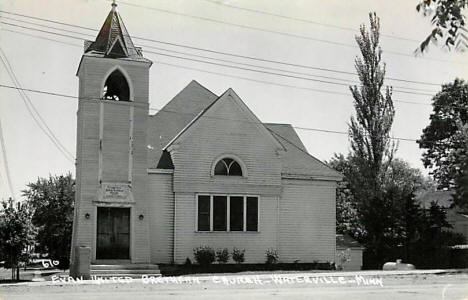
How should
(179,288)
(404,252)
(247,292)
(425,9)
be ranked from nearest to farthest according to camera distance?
1. (425,9)
2. (247,292)
3. (179,288)
4. (404,252)

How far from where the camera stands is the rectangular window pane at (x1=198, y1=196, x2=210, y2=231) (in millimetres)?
29703

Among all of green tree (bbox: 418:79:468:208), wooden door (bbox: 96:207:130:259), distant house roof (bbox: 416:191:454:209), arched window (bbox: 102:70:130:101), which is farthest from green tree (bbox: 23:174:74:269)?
distant house roof (bbox: 416:191:454:209)

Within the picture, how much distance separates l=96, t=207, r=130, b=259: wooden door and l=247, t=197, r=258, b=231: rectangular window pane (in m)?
5.37

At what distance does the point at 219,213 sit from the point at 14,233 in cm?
853

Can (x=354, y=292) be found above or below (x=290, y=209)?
below

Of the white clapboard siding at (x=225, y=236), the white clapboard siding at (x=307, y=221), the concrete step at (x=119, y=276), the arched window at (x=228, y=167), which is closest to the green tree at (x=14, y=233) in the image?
the concrete step at (x=119, y=276)

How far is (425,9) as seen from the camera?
685 cm

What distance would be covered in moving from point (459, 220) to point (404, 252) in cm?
3281

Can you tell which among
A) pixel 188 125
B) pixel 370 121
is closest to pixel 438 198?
pixel 370 121

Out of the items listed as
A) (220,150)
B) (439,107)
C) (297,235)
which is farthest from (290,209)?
(439,107)

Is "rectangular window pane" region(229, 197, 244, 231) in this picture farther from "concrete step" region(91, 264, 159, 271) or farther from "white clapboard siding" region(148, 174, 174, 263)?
"concrete step" region(91, 264, 159, 271)

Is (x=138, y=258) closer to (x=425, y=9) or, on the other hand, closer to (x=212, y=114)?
(x=212, y=114)

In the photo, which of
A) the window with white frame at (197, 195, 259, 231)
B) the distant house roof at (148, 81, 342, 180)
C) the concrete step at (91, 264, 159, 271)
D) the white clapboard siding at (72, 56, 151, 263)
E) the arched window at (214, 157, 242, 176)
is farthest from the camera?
the distant house roof at (148, 81, 342, 180)

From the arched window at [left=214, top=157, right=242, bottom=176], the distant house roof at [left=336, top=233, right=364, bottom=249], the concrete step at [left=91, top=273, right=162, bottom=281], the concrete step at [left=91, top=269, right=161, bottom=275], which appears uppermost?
the arched window at [left=214, top=157, right=242, bottom=176]
